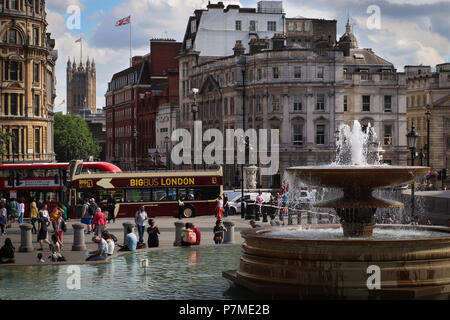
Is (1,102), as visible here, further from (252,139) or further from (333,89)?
(333,89)

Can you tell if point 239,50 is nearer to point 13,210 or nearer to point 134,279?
point 13,210

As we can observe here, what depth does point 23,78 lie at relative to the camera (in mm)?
71188

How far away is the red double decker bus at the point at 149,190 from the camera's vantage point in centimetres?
4694

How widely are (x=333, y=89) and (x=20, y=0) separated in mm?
29934

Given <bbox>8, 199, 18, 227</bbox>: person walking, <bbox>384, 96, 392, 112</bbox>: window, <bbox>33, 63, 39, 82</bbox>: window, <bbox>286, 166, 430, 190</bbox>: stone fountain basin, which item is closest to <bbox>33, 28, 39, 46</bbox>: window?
<bbox>33, 63, 39, 82</bbox>: window

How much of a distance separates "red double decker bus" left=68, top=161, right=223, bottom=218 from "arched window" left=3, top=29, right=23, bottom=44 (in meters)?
25.8

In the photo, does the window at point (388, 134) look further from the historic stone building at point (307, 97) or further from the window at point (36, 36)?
the window at point (36, 36)

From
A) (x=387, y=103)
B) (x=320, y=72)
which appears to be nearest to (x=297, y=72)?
(x=320, y=72)

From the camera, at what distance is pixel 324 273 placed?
17672mm

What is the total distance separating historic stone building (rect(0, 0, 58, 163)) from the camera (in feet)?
228

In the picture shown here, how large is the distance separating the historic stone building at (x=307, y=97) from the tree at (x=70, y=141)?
38.3 metres

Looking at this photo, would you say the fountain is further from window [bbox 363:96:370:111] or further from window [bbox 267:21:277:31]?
window [bbox 267:21:277:31]

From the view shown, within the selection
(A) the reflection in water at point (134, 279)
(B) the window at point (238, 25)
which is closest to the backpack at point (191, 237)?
(A) the reflection in water at point (134, 279)

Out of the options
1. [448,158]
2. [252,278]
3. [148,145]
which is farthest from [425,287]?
[148,145]
